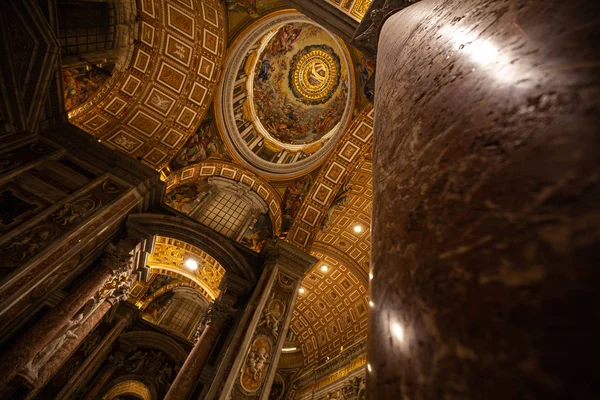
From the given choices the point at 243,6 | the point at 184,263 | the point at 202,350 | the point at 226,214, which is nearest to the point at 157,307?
the point at 184,263

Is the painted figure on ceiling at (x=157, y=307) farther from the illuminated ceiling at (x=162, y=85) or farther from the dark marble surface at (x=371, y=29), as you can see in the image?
the dark marble surface at (x=371, y=29)

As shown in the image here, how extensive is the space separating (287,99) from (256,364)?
25.0 feet

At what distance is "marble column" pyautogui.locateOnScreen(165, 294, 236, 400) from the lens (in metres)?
5.56

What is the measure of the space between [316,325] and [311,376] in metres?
1.93

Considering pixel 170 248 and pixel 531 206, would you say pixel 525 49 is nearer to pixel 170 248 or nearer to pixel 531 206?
pixel 531 206

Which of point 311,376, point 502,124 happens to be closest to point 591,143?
point 502,124

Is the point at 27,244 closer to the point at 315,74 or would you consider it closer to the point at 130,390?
the point at 130,390

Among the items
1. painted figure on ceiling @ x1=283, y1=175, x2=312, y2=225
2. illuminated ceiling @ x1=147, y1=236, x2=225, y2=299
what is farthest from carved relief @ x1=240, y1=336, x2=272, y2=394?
painted figure on ceiling @ x1=283, y1=175, x2=312, y2=225

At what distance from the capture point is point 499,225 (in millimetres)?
396

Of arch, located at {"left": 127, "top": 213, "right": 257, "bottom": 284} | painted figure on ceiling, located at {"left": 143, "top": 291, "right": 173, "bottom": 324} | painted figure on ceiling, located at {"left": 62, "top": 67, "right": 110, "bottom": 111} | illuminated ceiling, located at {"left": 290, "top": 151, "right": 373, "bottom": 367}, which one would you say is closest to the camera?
painted figure on ceiling, located at {"left": 62, "top": 67, "right": 110, "bottom": 111}

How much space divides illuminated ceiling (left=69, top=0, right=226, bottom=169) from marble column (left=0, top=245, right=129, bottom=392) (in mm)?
2750

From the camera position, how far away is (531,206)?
0.36m

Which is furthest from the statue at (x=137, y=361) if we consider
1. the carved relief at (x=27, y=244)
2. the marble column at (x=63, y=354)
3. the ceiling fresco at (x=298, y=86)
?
the ceiling fresco at (x=298, y=86)

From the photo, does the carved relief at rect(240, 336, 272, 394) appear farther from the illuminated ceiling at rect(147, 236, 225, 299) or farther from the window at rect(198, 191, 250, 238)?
the window at rect(198, 191, 250, 238)
